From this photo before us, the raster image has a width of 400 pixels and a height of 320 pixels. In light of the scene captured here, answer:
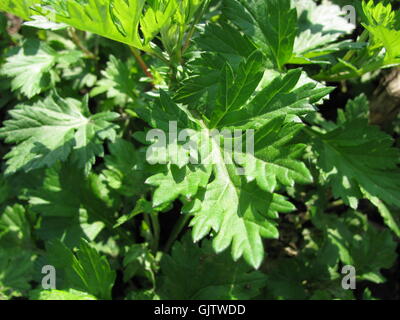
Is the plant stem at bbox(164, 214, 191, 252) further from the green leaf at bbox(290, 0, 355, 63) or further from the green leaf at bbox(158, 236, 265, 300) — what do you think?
the green leaf at bbox(290, 0, 355, 63)

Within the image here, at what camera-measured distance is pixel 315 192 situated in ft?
7.04

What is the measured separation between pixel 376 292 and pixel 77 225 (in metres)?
1.90

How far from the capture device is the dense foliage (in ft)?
4.36

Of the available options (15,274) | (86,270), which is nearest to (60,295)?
(86,270)

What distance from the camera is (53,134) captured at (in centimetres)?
185

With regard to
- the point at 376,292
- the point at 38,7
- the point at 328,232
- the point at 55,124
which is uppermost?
the point at 38,7

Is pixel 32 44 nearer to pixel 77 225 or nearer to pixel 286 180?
pixel 77 225

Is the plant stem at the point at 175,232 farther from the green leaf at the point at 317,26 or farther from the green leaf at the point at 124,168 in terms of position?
the green leaf at the point at 317,26

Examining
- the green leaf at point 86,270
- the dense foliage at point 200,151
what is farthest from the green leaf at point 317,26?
the green leaf at point 86,270

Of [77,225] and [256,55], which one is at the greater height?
[256,55]

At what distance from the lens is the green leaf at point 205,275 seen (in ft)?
6.36

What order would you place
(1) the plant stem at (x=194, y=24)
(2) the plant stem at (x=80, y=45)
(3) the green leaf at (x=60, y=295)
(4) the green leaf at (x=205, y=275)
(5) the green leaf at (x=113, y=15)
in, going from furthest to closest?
1. (2) the plant stem at (x=80, y=45)
2. (4) the green leaf at (x=205, y=275)
3. (3) the green leaf at (x=60, y=295)
4. (1) the plant stem at (x=194, y=24)
5. (5) the green leaf at (x=113, y=15)

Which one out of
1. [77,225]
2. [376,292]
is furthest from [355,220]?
[77,225]

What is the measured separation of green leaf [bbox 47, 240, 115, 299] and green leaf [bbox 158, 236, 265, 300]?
30cm
